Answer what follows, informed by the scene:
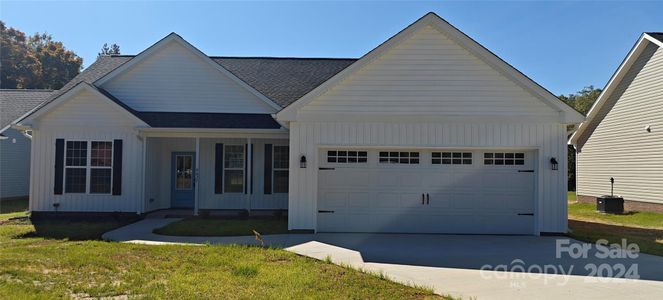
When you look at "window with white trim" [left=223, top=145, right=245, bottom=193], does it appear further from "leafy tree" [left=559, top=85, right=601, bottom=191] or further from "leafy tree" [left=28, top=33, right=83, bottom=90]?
"leafy tree" [left=28, top=33, right=83, bottom=90]

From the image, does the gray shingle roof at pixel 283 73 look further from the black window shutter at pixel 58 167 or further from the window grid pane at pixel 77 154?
the black window shutter at pixel 58 167

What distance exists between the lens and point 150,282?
6.29 meters

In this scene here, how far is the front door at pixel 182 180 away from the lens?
15.8 meters

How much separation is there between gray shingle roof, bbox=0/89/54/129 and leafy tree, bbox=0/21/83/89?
79.5 feet

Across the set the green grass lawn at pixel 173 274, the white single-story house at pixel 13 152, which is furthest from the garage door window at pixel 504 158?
the white single-story house at pixel 13 152

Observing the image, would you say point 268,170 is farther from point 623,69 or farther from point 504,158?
point 623,69

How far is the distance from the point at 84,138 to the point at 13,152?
10133mm

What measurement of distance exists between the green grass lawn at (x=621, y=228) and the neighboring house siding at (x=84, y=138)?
12449 millimetres

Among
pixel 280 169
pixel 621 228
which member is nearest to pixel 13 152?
pixel 280 169

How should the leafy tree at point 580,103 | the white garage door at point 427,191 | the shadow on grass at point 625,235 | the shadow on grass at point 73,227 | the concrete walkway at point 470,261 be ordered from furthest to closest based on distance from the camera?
1. the leafy tree at point 580,103
2. the white garage door at point 427,191
3. the shadow on grass at point 73,227
4. the shadow on grass at point 625,235
5. the concrete walkway at point 470,261

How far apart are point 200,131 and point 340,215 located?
5.42 m

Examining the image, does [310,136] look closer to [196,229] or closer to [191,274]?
[196,229]

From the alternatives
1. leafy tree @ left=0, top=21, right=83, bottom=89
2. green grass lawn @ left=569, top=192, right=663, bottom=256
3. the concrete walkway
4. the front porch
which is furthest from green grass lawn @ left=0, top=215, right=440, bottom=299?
leafy tree @ left=0, top=21, right=83, bottom=89

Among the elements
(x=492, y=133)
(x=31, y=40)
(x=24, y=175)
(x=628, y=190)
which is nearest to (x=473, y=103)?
(x=492, y=133)
